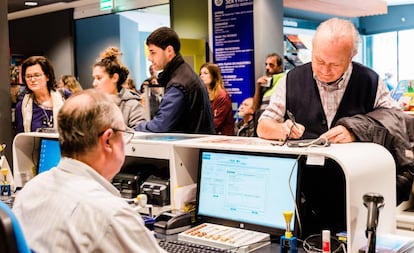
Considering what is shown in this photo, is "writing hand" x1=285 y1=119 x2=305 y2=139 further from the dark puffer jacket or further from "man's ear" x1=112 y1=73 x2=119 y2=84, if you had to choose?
"man's ear" x1=112 y1=73 x2=119 y2=84

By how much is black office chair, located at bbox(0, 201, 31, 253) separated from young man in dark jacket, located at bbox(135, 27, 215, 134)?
5.96 ft

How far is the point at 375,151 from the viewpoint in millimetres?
1885

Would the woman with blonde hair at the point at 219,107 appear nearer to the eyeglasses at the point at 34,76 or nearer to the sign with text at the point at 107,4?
the eyeglasses at the point at 34,76

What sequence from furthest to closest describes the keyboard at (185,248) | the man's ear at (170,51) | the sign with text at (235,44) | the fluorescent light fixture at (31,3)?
the fluorescent light fixture at (31,3)
the sign with text at (235,44)
the man's ear at (170,51)
the keyboard at (185,248)

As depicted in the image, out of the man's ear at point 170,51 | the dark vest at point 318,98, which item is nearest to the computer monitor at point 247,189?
the dark vest at point 318,98

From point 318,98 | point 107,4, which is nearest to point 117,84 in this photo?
point 318,98

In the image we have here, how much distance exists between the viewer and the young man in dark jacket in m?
2.96

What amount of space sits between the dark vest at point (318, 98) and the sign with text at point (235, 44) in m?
4.09

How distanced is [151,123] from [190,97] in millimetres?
262

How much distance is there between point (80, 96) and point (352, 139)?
1.05 meters

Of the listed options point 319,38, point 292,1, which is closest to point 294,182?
point 319,38

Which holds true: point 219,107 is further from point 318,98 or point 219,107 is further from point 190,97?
point 318,98

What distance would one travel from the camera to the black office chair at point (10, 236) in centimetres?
111

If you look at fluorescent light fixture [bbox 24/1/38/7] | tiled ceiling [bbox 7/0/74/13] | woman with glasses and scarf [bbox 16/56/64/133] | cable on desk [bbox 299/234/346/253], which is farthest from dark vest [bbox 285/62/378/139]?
fluorescent light fixture [bbox 24/1/38/7]
